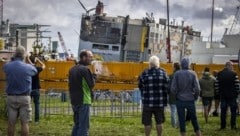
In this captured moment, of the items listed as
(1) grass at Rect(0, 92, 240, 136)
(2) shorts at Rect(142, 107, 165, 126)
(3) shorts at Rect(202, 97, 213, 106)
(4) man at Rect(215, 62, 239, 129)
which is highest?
(4) man at Rect(215, 62, 239, 129)

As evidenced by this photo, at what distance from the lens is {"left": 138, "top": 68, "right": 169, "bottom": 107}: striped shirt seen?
11625mm

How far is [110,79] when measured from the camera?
36344 millimetres

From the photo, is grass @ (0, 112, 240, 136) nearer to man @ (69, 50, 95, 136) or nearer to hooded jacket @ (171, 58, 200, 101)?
hooded jacket @ (171, 58, 200, 101)

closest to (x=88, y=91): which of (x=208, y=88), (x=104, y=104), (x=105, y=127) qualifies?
(x=105, y=127)

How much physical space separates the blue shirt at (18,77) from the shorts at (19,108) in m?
0.13

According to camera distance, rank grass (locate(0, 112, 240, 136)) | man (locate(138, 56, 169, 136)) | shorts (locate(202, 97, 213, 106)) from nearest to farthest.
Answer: man (locate(138, 56, 169, 136)) → grass (locate(0, 112, 240, 136)) → shorts (locate(202, 97, 213, 106))

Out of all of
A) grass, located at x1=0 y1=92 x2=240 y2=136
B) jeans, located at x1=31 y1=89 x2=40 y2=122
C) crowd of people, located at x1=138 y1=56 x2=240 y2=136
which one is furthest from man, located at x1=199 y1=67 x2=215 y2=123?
crowd of people, located at x1=138 y1=56 x2=240 y2=136

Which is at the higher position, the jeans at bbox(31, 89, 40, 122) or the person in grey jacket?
the person in grey jacket

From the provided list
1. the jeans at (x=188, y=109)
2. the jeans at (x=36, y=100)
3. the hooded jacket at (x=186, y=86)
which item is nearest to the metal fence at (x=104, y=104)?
the jeans at (x=36, y=100)

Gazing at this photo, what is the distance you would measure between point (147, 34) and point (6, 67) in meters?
55.1

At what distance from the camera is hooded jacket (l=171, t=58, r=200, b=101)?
12047mm

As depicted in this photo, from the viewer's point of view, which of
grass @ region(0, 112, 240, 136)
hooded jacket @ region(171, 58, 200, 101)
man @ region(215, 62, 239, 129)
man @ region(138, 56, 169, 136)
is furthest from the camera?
man @ region(215, 62, 239, 129)

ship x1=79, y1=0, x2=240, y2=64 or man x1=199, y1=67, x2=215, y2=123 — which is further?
ship x1=79, y1=0, x2=240, y2=64

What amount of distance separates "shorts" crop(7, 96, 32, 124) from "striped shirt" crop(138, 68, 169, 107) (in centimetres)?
251
